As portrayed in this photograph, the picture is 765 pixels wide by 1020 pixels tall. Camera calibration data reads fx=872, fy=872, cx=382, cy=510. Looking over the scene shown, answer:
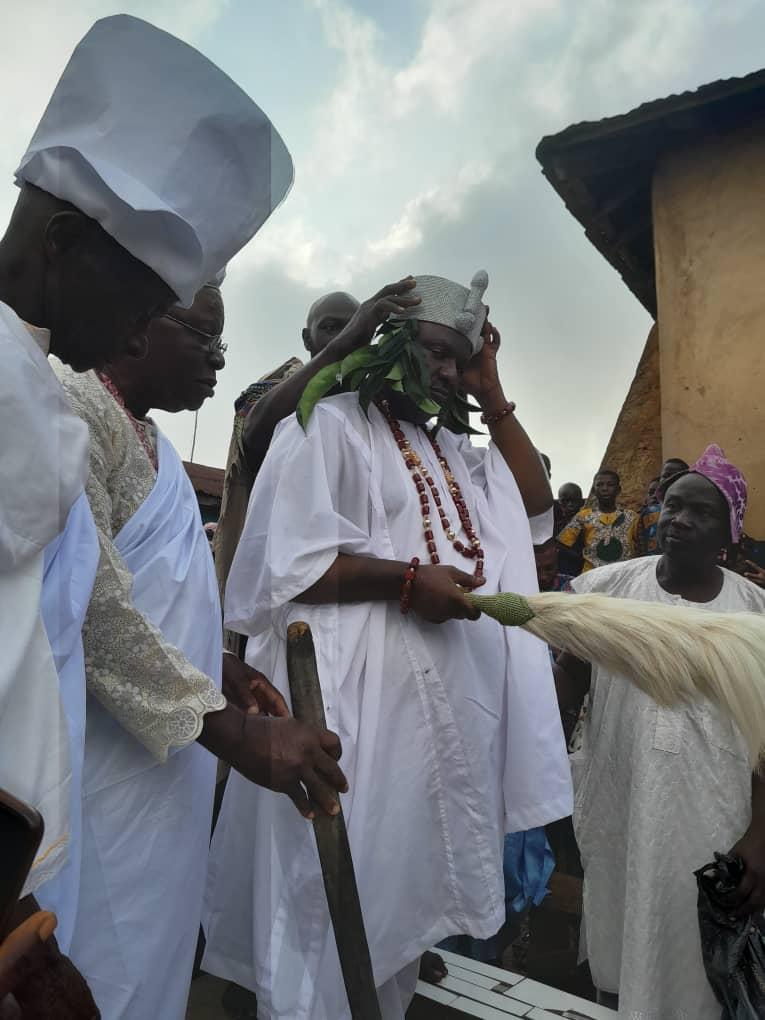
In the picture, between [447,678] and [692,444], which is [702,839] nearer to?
[447,678]

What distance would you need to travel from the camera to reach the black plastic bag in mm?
2521

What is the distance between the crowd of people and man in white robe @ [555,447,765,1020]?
0.03ft

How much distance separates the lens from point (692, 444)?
6988mm

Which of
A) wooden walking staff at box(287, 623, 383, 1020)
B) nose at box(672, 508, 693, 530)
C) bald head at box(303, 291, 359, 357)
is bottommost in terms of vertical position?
wooden walking staff at box(287, 623, 383, 1020)

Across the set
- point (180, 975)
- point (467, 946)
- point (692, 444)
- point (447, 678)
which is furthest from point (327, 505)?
point (692, 444)

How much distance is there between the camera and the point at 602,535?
21.8ft

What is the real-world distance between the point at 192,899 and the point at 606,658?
114cm

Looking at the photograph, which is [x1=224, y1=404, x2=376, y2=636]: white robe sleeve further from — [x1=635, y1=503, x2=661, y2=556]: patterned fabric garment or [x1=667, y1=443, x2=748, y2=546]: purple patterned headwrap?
[x1=635, y1=503, x2=661, y2=556]: patterned fabric garment

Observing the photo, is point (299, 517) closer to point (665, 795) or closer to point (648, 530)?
point (665, 795)

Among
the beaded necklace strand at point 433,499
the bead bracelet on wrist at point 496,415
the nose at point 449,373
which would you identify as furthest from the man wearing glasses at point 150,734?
the bead bracelet on wrist at point 496,415

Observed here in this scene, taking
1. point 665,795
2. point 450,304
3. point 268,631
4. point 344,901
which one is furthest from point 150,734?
point 665,795

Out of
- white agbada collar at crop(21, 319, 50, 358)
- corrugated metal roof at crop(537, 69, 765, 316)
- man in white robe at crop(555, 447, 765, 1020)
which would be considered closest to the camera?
white agbada collar at crop(21, 319, 50, 358)

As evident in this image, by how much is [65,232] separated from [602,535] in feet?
19.0

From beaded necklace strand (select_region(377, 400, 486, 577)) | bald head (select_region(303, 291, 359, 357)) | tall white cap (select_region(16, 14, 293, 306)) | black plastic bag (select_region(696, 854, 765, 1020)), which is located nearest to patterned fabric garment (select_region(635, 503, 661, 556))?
bald head (select_region(303, 291, 359, 357))
